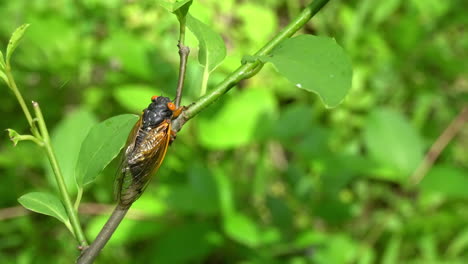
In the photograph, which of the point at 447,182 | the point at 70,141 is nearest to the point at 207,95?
the point at 70,141

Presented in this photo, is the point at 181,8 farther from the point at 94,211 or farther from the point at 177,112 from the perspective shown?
the point at 94,211

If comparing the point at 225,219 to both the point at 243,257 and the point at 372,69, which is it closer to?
the point at 243,257

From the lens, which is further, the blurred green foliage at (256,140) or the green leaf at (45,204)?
the blurred green foliage at (256,140)

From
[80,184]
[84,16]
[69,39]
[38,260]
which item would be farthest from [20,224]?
[80,184]

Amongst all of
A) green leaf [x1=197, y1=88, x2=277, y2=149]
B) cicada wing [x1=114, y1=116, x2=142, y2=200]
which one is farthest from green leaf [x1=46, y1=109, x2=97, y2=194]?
cicada wing [x1=114, y1=116, x2=142, y2=200]

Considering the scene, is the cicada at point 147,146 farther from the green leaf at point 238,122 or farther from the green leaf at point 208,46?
the green leaf at point 238,122

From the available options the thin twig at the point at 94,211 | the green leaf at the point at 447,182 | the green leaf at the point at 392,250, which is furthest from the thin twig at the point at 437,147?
the thin twig at the point at 94,211
